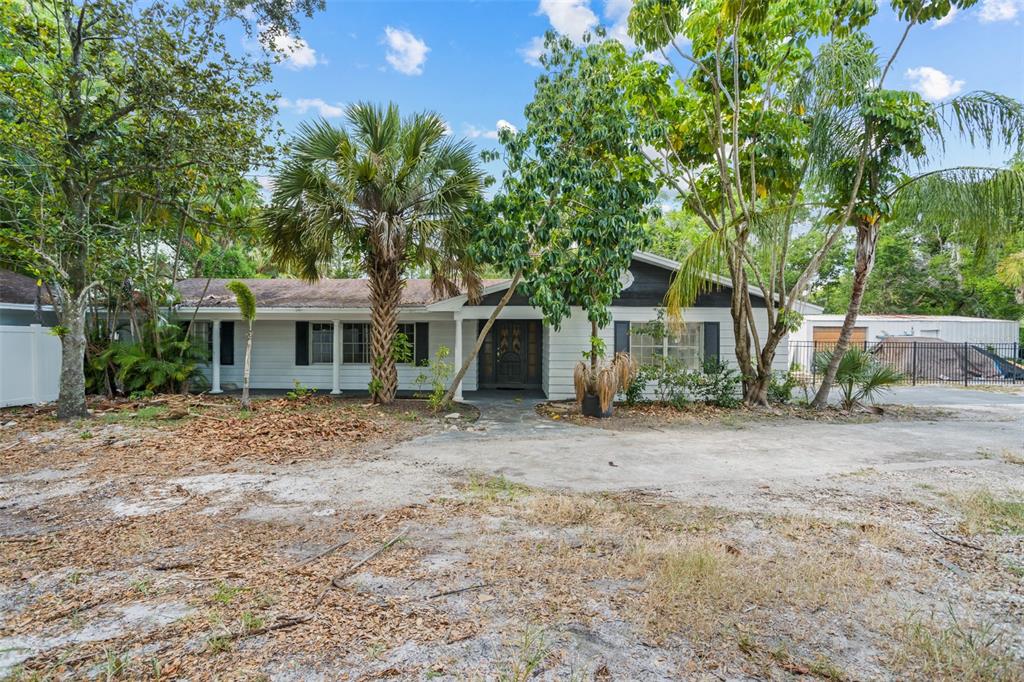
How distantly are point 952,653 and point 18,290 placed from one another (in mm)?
16885

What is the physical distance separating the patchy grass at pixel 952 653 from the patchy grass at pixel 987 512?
190 cm

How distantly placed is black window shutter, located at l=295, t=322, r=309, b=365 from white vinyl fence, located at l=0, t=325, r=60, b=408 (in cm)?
478

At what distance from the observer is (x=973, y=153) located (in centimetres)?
847

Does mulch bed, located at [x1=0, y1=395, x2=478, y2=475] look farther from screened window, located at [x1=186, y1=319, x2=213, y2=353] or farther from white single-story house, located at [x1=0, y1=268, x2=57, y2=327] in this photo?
screened window, located at [x1=186, y1=319, x2=213, y2=353]

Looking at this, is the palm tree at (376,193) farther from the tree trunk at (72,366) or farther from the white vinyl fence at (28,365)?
the white vinyl fence at (28,365)

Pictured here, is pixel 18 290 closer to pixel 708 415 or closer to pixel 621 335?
pixel 621 335

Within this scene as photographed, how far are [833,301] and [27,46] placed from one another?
34801 millimetres

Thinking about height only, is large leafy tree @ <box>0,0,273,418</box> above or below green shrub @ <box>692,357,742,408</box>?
above

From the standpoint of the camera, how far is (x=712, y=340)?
38.9ft

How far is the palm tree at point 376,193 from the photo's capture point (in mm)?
9023

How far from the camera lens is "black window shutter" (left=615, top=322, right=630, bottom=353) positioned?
38.8 feet

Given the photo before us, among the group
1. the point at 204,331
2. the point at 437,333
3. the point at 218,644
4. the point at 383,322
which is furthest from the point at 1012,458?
the point at 204,331

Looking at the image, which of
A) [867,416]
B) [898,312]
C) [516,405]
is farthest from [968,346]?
[516,405]

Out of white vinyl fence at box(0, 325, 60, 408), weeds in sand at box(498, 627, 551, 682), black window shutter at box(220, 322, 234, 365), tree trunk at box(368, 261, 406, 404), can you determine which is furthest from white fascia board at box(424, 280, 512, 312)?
weeds in sand at box(498, 627, 551, 682)
